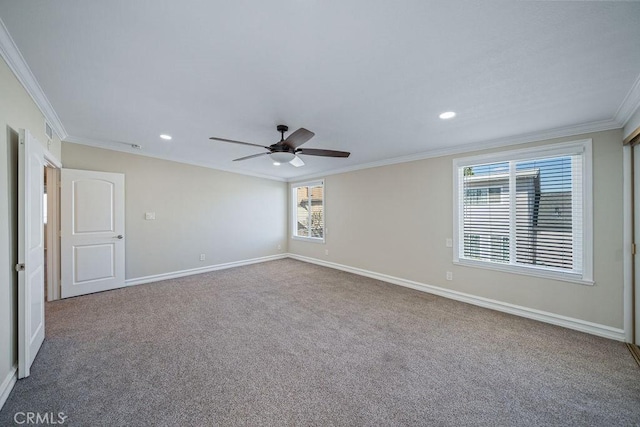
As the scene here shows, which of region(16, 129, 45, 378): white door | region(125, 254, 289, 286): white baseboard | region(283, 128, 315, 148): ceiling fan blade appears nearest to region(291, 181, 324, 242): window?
region(125, 254, 289, 286): white baseboard

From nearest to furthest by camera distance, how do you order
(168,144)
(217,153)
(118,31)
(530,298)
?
(118,31) < (530,298) < (168,144) < (217,153)

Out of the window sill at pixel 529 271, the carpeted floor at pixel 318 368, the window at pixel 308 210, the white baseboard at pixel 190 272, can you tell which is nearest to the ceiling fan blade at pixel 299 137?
the carpeted floor at pixel 318 368

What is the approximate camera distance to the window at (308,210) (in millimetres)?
6246

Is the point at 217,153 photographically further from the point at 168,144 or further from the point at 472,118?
the point at 472,118

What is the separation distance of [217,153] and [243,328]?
3.13 m

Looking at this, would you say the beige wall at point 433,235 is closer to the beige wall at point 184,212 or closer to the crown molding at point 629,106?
the crown molding at point 629,106

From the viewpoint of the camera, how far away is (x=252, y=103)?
2.37 metres

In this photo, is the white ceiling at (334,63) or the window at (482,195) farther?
the window at (482,195)

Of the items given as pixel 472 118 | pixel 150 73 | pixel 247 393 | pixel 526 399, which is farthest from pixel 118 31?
pixel 526 399

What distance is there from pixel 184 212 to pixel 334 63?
4.53 meters

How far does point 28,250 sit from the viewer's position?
202cm

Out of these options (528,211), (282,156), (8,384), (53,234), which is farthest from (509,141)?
(53,234)

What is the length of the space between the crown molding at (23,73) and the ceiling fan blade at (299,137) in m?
2.04

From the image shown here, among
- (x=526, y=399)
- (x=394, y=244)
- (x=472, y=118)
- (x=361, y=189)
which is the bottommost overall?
(x=526, y=399)
